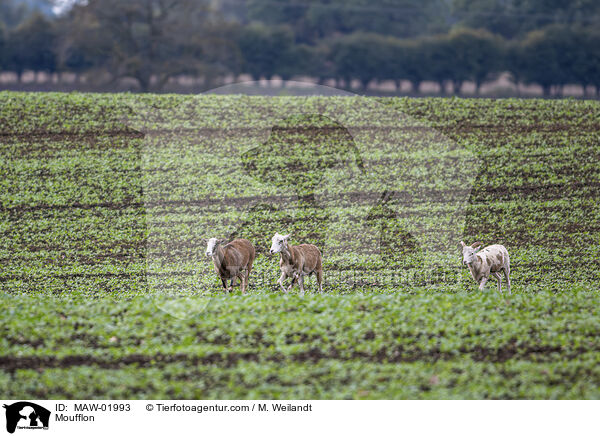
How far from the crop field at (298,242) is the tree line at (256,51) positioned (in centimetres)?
2169

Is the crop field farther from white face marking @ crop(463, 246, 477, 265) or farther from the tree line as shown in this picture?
the tree line

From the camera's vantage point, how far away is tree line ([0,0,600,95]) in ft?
167

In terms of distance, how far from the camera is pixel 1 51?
177ft

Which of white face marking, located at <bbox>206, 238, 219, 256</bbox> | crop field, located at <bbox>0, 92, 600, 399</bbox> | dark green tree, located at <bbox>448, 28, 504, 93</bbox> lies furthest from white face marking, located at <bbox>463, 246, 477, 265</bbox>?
dark green tree, located at <bbox>448, 28, 504, 93</bbox>

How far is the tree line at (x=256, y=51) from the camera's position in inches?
2009

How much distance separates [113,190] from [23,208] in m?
2.84

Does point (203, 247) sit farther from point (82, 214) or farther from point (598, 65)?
point (598, 65)

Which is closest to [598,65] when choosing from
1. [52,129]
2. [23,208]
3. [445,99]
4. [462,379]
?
[445,99]

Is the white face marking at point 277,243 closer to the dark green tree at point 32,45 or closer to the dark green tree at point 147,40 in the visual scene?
the dark green tree at point 147,40
